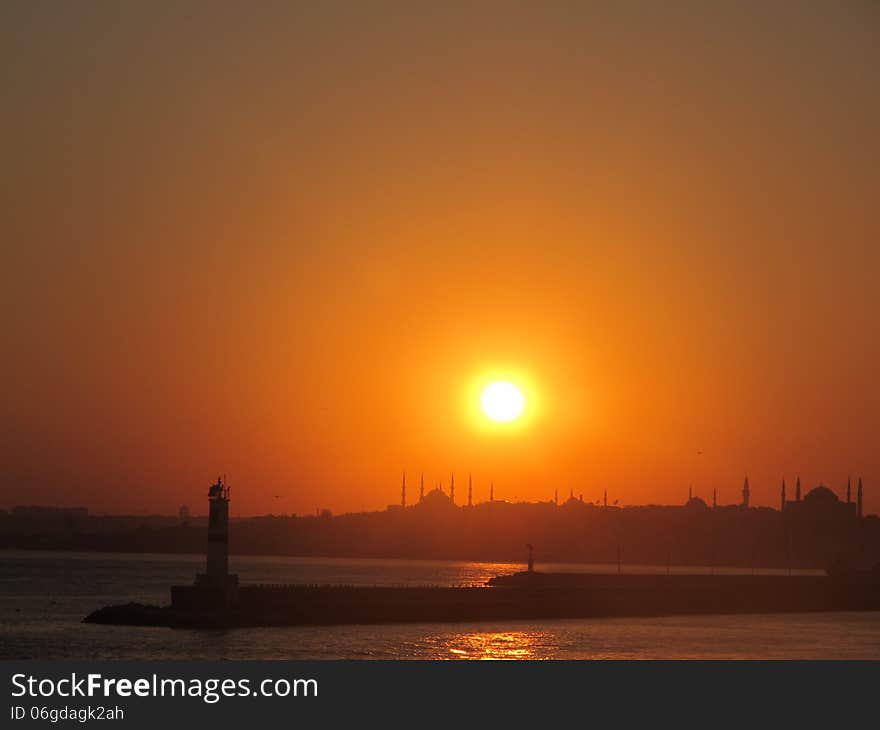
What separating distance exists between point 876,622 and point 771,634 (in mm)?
18349

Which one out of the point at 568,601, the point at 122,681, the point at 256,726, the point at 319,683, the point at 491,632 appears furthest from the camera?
the point at 568,601

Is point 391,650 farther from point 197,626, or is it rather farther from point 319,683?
point 319,683

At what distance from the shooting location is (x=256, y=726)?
2405 cm

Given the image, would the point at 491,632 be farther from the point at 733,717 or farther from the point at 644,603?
the point at 733,717

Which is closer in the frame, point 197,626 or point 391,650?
point 391,650

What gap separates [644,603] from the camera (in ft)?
291

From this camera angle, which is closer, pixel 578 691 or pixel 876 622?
pixel 578 691

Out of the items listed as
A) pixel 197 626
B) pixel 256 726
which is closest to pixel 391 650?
pixel 197 626

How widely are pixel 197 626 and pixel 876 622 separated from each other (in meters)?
46.1

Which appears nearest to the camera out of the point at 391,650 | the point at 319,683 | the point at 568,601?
the point at 319,683

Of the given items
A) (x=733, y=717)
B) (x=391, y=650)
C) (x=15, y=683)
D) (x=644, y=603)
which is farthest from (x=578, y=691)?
(x=644, y=603)

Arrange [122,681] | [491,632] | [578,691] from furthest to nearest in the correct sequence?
[491,632]
[578,691]
[122,681]

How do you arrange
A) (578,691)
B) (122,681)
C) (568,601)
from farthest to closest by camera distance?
1. (568,601)
2. (578,691)
3. (122,681)

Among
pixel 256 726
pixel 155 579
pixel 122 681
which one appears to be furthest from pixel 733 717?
pixel 155 579
